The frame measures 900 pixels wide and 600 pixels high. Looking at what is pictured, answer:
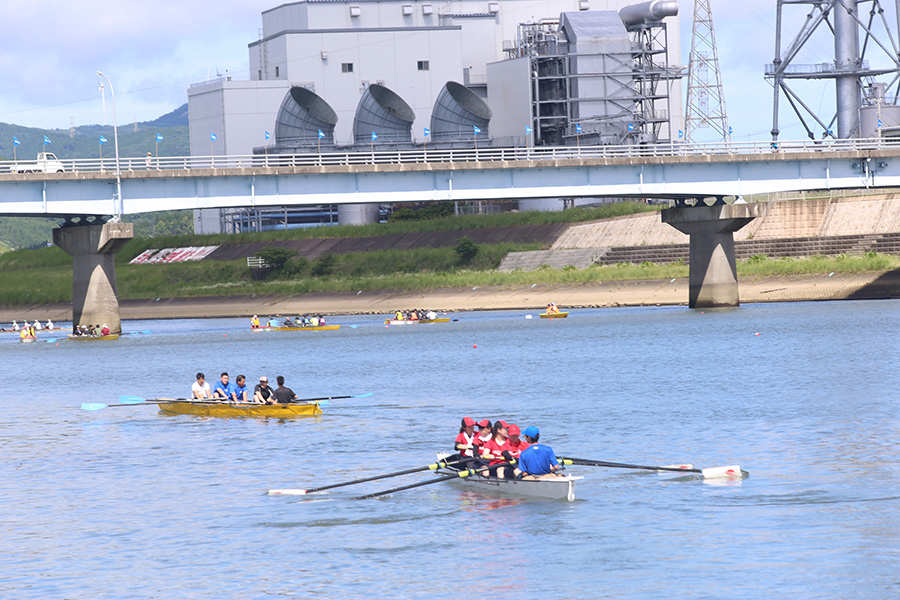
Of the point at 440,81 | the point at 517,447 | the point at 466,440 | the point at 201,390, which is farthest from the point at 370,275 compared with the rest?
the point at 517,447

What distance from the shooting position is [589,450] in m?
33.9

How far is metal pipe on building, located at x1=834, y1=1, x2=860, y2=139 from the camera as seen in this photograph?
118000 millimetres

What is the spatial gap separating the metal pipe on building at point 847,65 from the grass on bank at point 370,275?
1170 inches

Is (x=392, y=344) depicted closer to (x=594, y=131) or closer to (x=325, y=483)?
(x=325, y=483)

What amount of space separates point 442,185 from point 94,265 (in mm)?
25074

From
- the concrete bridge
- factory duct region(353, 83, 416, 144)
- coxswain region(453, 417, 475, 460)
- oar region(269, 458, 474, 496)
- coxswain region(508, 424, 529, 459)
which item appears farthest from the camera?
factory duct region(353, 83, 416, 144)

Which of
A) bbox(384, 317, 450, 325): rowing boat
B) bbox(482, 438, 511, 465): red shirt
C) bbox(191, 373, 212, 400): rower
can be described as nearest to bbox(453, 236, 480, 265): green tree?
bbox(384, 317, 450, 325): rowing boat

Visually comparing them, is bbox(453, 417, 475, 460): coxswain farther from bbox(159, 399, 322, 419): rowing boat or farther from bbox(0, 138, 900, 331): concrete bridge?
bbox(0, 138, 900, 331): concrete bridge

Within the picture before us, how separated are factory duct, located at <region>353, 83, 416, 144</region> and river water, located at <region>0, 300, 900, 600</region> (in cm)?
9076

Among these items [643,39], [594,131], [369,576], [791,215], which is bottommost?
[369,576]

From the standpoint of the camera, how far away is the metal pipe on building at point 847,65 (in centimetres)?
11800

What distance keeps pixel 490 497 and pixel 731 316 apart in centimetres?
5750

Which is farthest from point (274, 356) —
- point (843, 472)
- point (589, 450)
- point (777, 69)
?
point (777, 69)

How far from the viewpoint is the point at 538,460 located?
88.6ft
